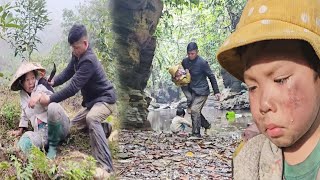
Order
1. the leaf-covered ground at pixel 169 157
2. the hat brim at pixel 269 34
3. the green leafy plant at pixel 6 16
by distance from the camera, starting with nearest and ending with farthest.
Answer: the hat brim at pixel 269 34 → the green leafy plant at pixel 6 16 → the leaf-covered ground at pixel 169 157

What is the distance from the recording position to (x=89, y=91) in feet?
4.43

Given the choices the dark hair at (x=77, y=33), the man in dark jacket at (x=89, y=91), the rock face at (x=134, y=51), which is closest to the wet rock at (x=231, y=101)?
the rock face at (x=134, y=51)

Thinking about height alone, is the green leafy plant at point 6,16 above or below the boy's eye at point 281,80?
above

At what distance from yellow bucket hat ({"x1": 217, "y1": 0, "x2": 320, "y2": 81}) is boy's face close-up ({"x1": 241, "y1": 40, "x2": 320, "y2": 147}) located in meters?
0.02

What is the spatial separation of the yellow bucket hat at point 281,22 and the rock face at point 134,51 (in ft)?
3.05

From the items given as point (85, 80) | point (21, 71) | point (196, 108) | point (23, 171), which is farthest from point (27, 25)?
point (196, 108)

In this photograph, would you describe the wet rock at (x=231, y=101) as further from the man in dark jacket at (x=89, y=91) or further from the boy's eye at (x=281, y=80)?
the boy's eye at (x=281, y=80)

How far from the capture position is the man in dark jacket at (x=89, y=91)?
129 centimetres

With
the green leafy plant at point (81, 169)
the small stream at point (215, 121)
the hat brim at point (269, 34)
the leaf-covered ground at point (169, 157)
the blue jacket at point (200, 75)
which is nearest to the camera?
the hat brim at point (269, 34)

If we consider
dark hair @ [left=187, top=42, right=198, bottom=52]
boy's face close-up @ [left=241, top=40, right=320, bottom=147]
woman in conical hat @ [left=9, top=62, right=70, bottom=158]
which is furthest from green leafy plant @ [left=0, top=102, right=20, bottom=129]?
boy's face close-up @ [left=241, top=40, right=320, bottom=147]

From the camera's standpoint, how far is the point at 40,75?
4.32ft

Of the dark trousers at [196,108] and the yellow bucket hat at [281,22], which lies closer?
the yellow bucket hat at [281,22]

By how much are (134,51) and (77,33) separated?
27 centimetres

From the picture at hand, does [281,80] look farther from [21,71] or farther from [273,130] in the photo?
[21,71]
